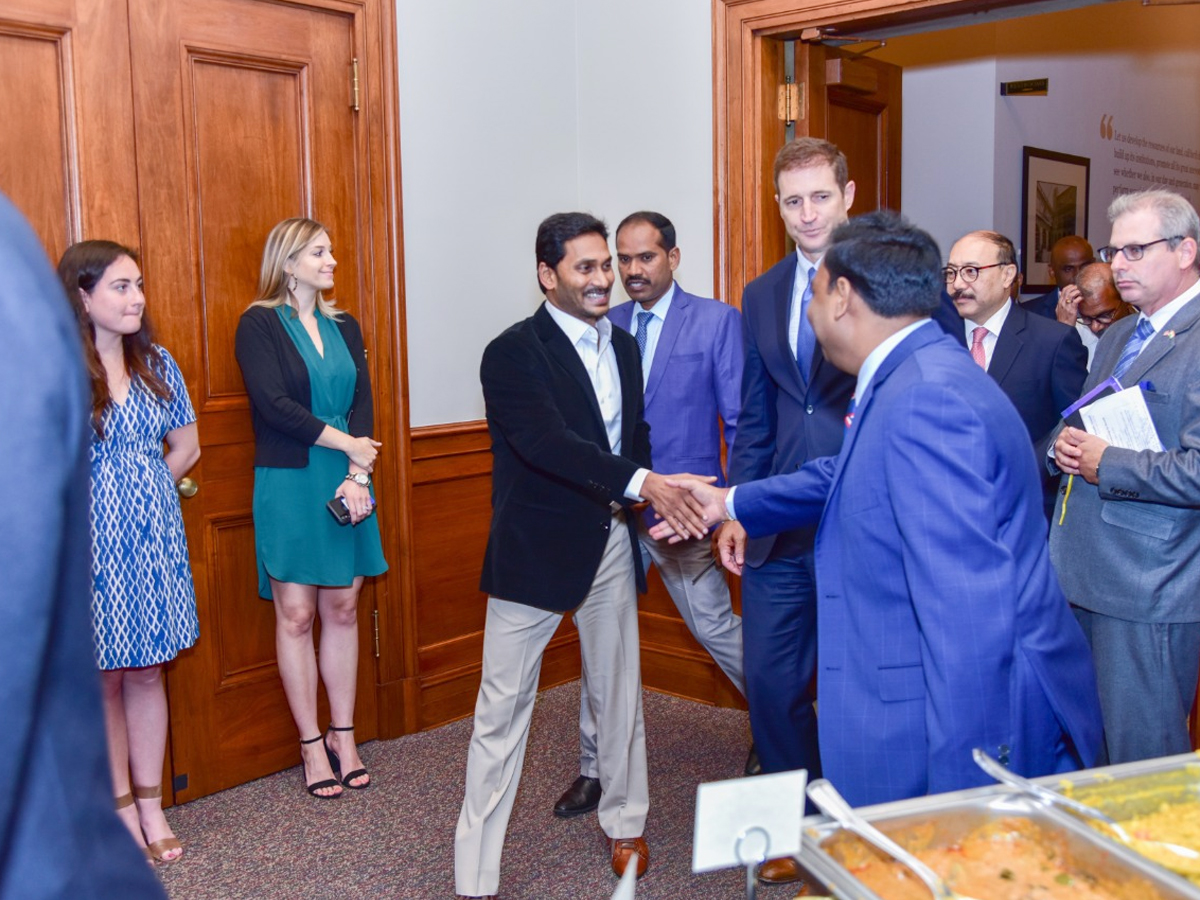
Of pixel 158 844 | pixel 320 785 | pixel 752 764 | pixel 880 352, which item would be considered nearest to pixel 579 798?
pixel 752 764

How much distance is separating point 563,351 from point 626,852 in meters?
1.34

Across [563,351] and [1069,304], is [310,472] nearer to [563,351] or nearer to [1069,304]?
[563,351]

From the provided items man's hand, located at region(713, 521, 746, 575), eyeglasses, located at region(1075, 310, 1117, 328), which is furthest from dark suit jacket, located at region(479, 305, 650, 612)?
eyeglasses, located at region(1075, 310, 1117, 328)

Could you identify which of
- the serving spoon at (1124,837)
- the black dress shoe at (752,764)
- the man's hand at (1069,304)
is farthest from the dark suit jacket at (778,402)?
the man's hand at (1069,304)

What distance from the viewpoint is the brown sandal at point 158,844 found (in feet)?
10.6

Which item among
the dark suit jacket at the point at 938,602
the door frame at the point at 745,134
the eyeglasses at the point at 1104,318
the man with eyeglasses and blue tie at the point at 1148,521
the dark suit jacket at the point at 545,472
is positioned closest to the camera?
the dark suit jacket at the point at 938,602

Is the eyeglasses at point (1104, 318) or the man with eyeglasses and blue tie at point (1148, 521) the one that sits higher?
the eyeglasses at point (1104, 318)

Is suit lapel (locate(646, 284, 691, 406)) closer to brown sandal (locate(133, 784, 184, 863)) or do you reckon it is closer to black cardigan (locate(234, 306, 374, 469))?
black cardigan (locate(234, 306, 374, 469))

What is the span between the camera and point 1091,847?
120cm

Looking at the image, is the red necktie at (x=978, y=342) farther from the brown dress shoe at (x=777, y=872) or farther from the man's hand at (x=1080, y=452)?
the brown dress shoe at (x=777, y=872)

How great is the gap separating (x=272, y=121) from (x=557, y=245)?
147cm

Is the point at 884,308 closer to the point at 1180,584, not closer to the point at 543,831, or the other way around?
the point at 1180,584

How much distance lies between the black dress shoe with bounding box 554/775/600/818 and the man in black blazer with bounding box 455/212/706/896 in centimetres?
47

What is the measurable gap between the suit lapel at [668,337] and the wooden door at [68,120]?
1.74 meters
